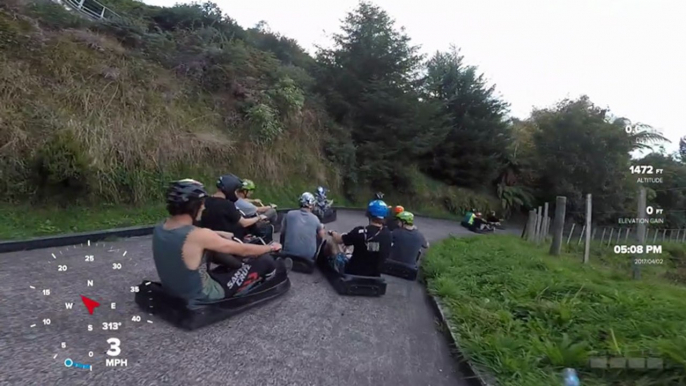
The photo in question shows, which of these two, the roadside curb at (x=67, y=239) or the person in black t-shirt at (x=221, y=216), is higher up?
the person in black t-shirt at (x=221, y=216)

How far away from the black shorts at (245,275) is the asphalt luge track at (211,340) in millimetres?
277

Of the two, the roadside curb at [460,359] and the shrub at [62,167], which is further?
the shrub at [62,167]

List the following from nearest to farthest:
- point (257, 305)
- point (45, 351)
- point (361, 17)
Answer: point (45, 351) → point (257, 305) → point (361, 17)

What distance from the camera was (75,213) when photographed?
297 inches

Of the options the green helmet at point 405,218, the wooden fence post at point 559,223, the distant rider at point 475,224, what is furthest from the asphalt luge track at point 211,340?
the distant rider at point 475,224

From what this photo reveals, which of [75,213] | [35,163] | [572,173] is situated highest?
[572,173]

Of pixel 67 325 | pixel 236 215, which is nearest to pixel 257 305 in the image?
pixel 236 215

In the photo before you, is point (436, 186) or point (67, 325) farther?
point (436, 186)

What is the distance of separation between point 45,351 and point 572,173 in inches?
915

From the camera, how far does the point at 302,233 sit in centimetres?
599

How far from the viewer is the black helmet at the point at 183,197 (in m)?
3.27

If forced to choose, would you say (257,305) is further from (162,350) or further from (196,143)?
(196,143)

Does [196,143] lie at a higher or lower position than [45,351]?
higher

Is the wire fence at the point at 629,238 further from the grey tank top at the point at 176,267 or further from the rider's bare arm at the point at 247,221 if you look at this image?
the grey tank top at the point at 176,267
